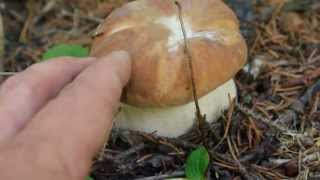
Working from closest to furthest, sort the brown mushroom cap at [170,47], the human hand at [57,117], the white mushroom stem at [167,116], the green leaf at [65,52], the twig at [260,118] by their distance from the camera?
1. the human hand at [57,117]
2. the brown mushroom cap at [170,47]
3. the white mushroom stem at [167,116]
4. the twig at [260,118]
5. the green leaf at [65,52]

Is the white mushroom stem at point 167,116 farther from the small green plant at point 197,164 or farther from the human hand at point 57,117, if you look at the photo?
the human hand at point 57,117

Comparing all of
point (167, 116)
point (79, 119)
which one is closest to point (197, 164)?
point (167, 116)

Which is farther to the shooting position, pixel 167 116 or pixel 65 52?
pixel 65 52

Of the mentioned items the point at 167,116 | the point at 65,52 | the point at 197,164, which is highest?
the point at 65,52

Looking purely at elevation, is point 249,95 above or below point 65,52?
below

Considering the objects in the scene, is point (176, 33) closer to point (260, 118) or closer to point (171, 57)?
point (171, 57)

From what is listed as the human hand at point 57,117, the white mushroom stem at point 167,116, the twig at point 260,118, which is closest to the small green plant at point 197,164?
the white mushroom stem at point 167,116

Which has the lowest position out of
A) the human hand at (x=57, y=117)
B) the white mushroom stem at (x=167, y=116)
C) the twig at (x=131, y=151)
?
the twig at (x=131, y=151)

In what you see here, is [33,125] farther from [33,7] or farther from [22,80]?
[33,7]
